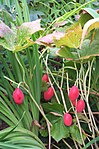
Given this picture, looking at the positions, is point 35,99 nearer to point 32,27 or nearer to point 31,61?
point 31,61

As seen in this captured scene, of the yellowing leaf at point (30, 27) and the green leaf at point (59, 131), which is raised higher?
the yellowing leaf at point (30, 27)

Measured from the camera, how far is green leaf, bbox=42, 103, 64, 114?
1231 mm

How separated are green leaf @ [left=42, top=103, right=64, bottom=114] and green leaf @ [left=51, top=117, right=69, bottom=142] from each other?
0.04m

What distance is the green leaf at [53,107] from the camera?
1231 mm

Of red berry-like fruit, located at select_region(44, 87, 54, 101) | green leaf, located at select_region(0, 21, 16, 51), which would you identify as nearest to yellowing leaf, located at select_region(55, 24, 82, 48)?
green leaf, located at select_region(0, 21, 16, 51)

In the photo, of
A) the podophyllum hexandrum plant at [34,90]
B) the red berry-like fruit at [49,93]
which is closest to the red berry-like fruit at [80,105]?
the podophyllum hexandrum plant at [34,90]

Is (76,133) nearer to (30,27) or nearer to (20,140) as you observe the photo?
(20,140)

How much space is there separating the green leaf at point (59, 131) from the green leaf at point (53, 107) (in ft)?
0.13

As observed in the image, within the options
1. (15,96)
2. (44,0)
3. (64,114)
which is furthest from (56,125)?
(44,0)

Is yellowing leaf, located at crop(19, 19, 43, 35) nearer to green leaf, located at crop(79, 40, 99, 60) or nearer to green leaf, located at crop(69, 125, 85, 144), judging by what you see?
green leaf, located at crop(79, 40, 99, 60)

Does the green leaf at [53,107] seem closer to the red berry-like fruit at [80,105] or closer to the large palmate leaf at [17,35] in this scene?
the red berry-like fruit at [80,105]

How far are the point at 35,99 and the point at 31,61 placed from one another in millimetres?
133

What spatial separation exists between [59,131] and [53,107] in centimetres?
9

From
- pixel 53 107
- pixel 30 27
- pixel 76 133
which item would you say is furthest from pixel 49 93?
pixel 30 27
